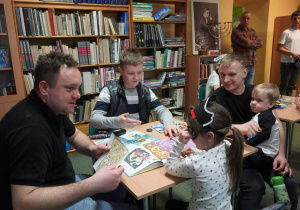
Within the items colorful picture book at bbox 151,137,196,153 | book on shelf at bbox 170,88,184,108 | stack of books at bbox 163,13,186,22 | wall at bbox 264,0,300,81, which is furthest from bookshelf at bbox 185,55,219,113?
colorful picture book at bbox 151,137,196,153

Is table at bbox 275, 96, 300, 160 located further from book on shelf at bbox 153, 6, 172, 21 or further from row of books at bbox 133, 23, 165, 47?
book on shelf at bbox 153, 6, 172, 21

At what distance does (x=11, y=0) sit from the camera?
2.48m

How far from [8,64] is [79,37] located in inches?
36.8

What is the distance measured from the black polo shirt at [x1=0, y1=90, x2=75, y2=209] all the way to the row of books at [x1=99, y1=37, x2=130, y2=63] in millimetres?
2225

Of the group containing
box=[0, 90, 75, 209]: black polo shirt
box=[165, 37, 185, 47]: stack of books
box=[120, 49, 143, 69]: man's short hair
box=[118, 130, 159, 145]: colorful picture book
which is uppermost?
box=[165, 37, 185, 47]: stack of books

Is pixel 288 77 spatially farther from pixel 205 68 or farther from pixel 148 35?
pixel 148 35

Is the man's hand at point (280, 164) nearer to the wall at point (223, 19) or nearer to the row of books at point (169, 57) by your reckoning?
the row of books at point (169, 57)

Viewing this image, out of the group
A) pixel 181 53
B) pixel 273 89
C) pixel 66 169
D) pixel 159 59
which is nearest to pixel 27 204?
pixel 66 169

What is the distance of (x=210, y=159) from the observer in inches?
43.6

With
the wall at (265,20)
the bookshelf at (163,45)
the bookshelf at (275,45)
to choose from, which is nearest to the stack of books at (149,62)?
the bookshelf at (163,45)

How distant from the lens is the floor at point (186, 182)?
81.5 inches

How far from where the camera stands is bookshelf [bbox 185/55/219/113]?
12.5 feet

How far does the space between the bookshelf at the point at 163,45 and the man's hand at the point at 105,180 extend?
258 centimetres

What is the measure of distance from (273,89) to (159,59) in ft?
7.02
